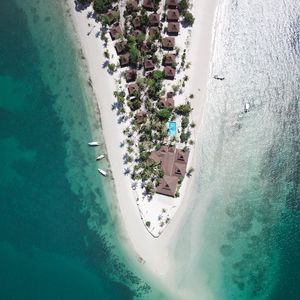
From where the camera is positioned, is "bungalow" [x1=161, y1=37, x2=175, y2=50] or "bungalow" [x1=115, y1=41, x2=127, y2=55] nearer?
"bungalow" [x1=115, y1=41, x2=127, y2=55]

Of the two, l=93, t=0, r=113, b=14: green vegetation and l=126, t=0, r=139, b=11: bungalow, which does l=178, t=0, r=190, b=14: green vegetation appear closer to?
l=126, t=0, r=139, b=11: bungalow

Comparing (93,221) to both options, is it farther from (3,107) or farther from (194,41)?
(194,41)

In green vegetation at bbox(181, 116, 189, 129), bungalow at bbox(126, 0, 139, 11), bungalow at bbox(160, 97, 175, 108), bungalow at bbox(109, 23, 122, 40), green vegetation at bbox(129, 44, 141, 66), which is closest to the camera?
green vegetation at bbox(129, 44, 141, 66)

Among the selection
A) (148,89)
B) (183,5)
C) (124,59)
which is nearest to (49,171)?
(148,89)

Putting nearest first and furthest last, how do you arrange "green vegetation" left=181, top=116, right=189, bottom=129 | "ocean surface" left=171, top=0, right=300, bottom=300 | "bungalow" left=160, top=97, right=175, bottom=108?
"bungalow" left=160, top=97, right=175, bottom=108, "green vegetation" left=181, top=116, right=189, bottom=129, "ocean surface" left=171, top=0, right=300, bottom=300

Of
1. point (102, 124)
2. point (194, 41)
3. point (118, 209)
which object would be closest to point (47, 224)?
point (118, 209)

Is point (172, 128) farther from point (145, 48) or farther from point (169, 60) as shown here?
point (145, 48)

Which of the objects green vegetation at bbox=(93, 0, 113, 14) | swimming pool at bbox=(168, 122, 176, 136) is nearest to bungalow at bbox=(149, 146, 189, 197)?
swimming pool at bbox=(168, 122, 176, 136)
